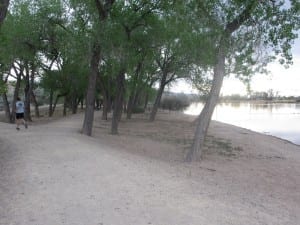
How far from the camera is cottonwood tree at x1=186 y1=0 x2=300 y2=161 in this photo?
41.3ft

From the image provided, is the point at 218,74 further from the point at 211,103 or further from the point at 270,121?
the point at 270,121

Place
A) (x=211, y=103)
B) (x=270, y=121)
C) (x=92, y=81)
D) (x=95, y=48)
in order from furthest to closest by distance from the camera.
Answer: (x=270, y=121), (x=92, y=81), (x=95, y=48), (x=211, y=103)

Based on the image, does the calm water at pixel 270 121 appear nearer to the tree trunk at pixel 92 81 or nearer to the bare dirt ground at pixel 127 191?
the tree trunk at pixel 92 81

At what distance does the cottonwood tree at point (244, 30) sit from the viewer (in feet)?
41.3

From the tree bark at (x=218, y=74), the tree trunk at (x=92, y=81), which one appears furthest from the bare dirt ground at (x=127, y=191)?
the tree trunk at (x=92, y=81)

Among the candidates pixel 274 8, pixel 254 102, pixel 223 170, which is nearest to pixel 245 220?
pixel 223 170

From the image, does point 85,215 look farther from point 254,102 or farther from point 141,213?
point 254,102

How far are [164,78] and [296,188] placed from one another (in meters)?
26.5

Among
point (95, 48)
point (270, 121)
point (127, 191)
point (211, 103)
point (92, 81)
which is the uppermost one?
point (95, 48)

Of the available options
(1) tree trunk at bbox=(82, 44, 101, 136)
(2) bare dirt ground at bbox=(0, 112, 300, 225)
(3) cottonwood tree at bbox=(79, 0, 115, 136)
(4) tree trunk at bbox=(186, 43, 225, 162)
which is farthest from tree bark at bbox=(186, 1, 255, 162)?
(1) tree trunk at bbox=(82, 44, 101, 136)

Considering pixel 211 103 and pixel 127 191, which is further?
pixel 211 103

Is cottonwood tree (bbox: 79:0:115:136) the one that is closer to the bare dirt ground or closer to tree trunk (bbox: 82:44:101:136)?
tree trunk (bbox: 82:44:101:136)

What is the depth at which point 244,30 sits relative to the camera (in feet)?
44.6

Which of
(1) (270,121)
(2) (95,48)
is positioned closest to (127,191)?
(2) (95,48)
